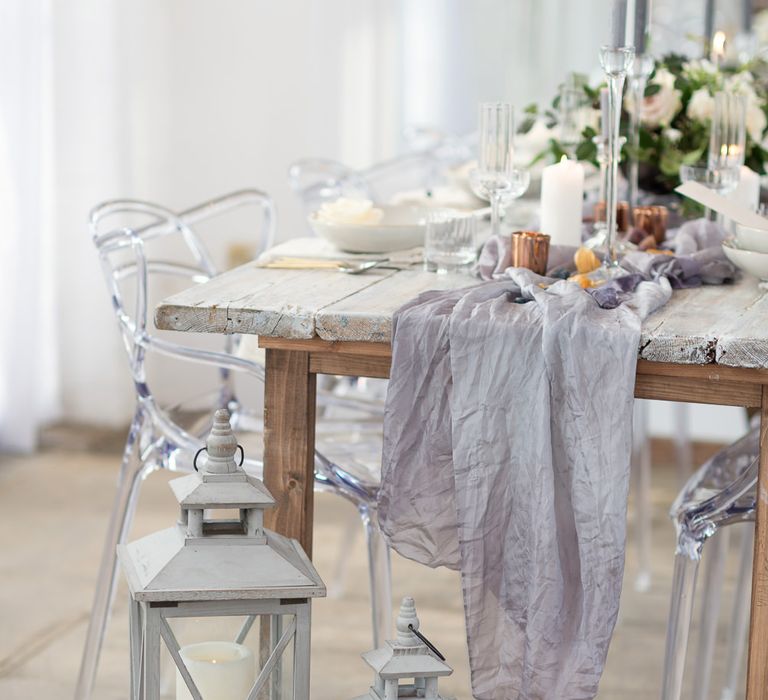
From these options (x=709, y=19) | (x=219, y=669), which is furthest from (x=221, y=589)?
(x=709, y=19)

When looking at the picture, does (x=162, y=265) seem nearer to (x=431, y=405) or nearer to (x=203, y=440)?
(x=203, y=440)

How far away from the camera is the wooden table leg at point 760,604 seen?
4.67ft

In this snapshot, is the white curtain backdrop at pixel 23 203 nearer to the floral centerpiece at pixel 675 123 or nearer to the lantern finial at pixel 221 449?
the floral centerpiece at pixel 675 123

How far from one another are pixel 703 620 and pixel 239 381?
7.25ft

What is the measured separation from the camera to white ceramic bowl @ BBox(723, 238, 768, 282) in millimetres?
1647

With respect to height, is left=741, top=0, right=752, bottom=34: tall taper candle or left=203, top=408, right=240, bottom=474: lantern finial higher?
left=741, top=0, right=752, bottom=34: tall taper candle

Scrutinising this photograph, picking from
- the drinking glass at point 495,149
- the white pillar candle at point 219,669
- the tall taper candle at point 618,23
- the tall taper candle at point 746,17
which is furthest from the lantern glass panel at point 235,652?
the tall taper candle at point 746,17

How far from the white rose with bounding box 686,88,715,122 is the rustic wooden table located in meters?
0.74

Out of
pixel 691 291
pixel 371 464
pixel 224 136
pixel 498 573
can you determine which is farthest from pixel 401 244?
pixel 224 136

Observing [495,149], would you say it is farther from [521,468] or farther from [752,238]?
[521,468]

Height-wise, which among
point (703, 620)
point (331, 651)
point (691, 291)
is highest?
point (691, 291)

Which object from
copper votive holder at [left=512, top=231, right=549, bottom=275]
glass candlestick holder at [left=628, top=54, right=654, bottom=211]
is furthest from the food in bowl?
glass candlestick holder at [left=628, top=54, right=654, bottom=211]

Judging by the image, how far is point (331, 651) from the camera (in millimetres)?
2430

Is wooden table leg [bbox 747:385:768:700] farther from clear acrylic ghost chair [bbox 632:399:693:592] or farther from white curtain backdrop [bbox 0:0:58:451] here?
white curtain backdrop [bbox 0:0:58:451]
